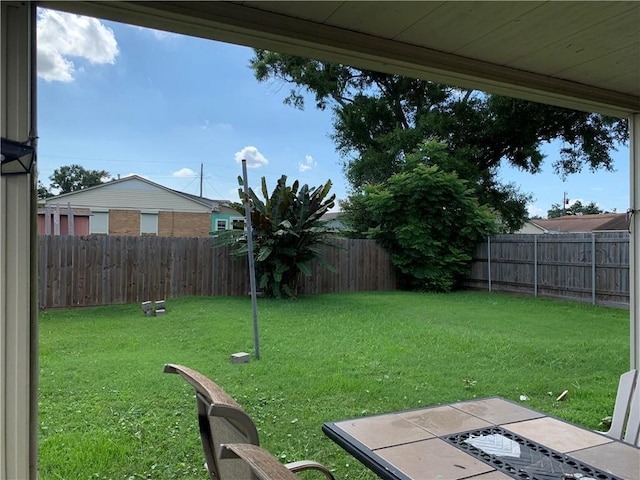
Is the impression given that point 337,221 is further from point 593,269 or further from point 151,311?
point 151,311

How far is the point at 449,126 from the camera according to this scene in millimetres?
14328

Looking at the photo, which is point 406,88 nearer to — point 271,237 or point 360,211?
point 360,211

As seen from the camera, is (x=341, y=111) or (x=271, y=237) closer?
(x=271, y=237)

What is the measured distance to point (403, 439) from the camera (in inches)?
57.8

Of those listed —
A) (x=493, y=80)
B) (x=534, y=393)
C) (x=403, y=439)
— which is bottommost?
(x=534, y=393)

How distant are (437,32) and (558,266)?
843cm

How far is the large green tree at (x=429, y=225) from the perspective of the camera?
1022 cm

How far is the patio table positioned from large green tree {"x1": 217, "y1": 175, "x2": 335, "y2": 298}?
653 cm

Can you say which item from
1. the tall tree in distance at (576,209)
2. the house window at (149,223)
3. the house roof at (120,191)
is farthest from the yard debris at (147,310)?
the tall tree in distance at (576,209)

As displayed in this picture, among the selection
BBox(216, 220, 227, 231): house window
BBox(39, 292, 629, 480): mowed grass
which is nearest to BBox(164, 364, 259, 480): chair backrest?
BBox(39, 292, 629, 480): mowed grass

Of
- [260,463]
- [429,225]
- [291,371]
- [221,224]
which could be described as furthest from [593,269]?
[221,224]

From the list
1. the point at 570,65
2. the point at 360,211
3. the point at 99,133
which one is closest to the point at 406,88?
the point at 360,211

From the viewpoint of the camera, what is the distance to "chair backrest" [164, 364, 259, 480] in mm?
878

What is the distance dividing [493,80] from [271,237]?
645cm
